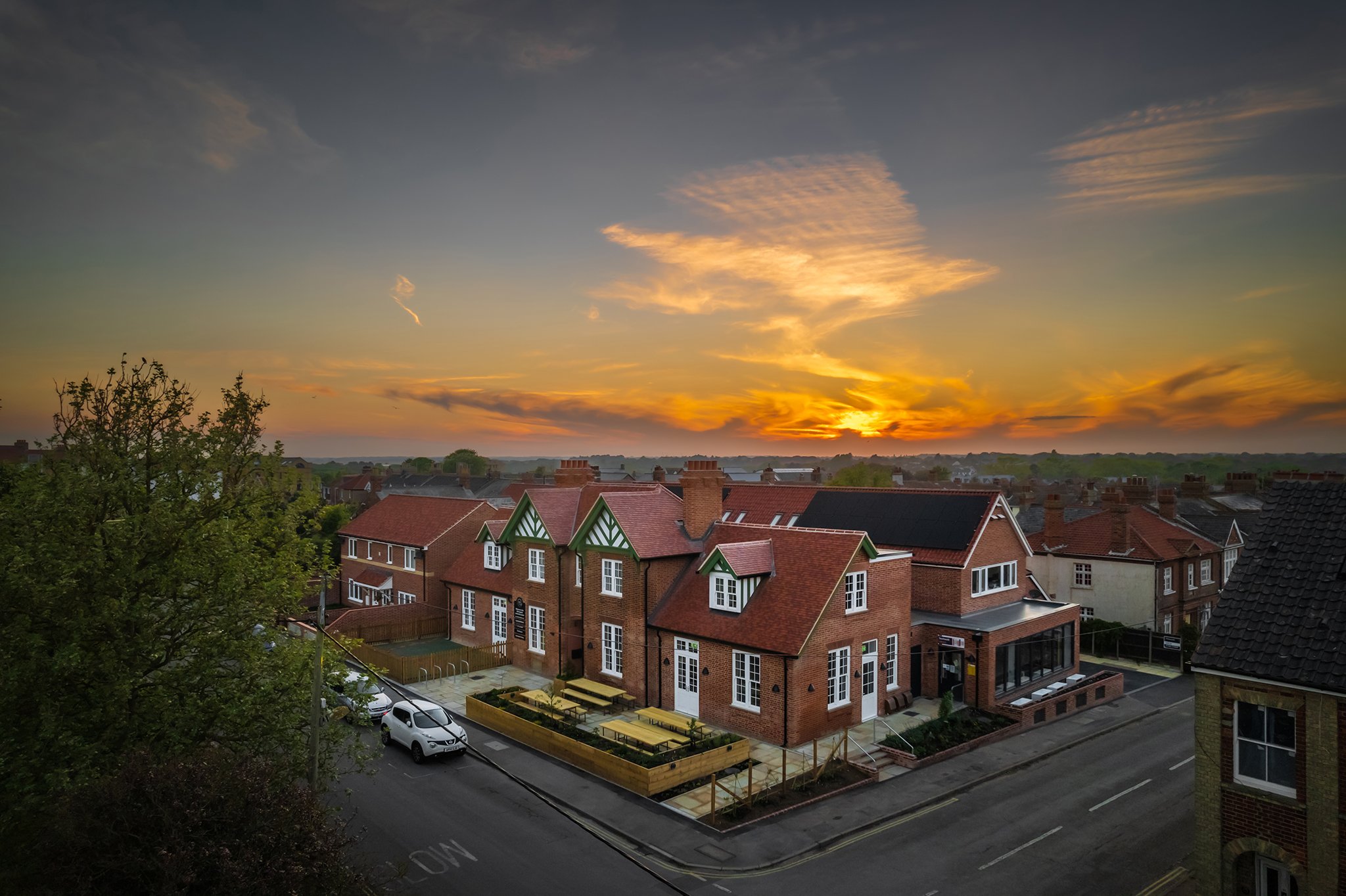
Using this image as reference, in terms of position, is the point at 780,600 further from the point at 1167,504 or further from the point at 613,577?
the point at 1167,504

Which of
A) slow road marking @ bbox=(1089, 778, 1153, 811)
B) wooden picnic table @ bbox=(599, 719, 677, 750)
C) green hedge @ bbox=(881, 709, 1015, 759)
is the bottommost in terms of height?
slow road marking @ bbox=(1089, 778, 1153, 811)

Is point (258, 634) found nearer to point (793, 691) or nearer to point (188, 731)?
point (188, 731)

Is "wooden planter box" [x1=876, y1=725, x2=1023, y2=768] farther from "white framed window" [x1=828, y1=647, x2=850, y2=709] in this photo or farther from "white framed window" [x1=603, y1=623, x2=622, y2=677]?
"white framed window" [x1=603, y1=623, x2=622, y2=677]

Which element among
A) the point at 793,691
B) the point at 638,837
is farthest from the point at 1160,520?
the point at 638,837

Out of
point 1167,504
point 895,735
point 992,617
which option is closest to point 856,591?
point 895,735

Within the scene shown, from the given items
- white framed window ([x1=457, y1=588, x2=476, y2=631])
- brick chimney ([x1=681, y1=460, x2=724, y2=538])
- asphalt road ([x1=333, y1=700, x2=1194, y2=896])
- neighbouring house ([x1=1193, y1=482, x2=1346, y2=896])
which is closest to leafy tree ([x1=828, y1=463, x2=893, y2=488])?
white framed window ([x1=457, y1=588, x2=476, y2=631])

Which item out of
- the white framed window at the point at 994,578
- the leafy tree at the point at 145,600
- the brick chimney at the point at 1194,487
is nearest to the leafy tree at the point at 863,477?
the brick chimney at the point at 1194,487

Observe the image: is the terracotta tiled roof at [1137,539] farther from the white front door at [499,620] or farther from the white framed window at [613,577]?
the white front door at [499,620]

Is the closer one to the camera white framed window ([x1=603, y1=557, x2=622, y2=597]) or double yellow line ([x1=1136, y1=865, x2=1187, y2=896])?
double yellow line ([x1=1136, y1=865, x2=1187, y2=896])
